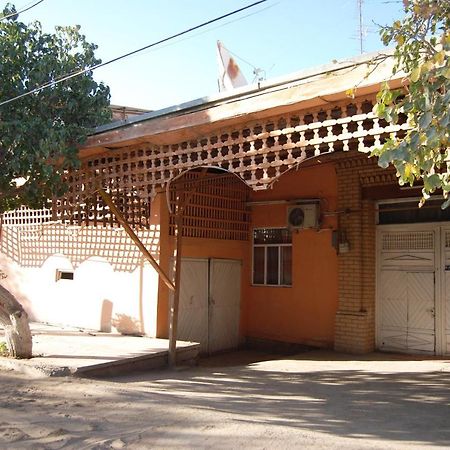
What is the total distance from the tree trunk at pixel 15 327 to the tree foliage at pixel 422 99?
5841 millimetres

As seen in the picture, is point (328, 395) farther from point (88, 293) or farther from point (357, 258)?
point (88, 293)

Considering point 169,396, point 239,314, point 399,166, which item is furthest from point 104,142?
point 399,166

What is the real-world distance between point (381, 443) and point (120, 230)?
7352 mm

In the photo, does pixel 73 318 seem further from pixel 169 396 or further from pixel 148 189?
pixel 169 396

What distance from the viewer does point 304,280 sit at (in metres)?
10.6

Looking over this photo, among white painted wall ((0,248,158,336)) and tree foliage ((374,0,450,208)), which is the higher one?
tree foliage ((374,0,450,208))

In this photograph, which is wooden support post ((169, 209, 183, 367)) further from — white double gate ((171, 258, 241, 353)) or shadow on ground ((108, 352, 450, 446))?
white double gate ((171, 258, 241, 353))

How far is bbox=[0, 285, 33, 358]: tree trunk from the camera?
25.3 ft

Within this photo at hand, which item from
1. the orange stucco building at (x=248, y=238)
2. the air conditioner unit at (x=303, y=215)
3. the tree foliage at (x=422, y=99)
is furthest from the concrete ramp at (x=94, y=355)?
the tree foliage at (x=422, y=99)

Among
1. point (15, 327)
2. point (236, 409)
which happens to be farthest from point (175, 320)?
point (236, 409)

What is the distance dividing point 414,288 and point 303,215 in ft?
7.74

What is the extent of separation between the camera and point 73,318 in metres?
11.8

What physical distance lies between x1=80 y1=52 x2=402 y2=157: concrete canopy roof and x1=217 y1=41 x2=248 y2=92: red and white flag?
3903mm

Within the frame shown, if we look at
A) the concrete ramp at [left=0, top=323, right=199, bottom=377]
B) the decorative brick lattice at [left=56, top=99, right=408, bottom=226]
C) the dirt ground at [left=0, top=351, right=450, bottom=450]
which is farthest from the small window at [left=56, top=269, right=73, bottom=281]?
the dirt ground at [left=0, top=351, right=450, bottom=450]
